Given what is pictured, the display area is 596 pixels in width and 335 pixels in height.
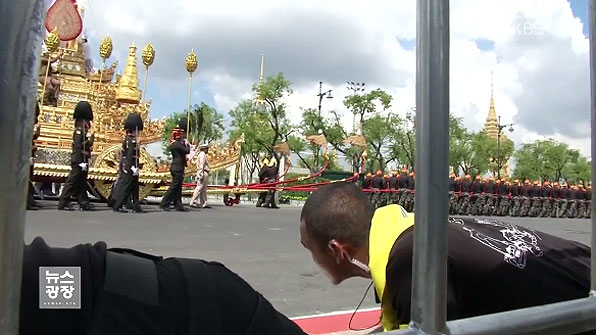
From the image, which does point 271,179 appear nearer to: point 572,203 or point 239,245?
point 239,245

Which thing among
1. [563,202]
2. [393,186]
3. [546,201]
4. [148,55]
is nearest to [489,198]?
[546,201]

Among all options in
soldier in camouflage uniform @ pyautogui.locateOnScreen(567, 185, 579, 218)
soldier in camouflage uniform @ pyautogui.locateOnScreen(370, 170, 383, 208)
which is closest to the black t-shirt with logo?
soldier in camouflage uniform @ pyautogui.locateOnScreen(370, 170, 383, 208)

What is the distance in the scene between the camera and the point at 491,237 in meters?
1.90

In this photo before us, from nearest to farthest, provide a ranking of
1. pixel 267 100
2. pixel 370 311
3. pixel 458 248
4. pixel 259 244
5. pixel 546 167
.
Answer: pixel 458 248 < pixel 370 311 < pixel 259 244 < pixel 267 100 < pixel 546 167

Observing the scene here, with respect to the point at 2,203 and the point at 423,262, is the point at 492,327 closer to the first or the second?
the point at 423,262

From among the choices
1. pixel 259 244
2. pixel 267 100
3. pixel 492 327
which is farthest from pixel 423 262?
pixel 267 100

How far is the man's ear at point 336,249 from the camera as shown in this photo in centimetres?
194

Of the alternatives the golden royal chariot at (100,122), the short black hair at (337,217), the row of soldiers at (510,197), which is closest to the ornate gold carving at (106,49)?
the golden royal chariot at (100,122)

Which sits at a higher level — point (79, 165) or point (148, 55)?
point (148, 55)

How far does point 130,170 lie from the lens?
9.94m

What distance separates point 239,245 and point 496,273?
4.64 metres

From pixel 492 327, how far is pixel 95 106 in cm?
1588

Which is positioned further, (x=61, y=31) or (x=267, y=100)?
(x=267, y=100)

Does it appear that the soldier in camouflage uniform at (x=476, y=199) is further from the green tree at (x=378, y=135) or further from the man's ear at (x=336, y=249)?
the man's ear at (x=336, y=249)
